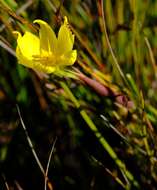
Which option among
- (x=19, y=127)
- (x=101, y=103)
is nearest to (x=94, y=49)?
(x=101, y=103)

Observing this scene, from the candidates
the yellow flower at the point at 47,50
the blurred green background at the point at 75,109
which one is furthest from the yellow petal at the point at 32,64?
→ the blurred green background at the point at 75,109

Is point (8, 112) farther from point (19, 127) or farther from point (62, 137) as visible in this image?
point (62, 137)

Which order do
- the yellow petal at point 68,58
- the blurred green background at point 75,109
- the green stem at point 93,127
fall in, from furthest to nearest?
1. the blurred green background at point 75,109
2. the green stem at point 93,127
3. the yellow petal at point 68,58

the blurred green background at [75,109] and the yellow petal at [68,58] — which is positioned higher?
the yellow petal at [68,58]

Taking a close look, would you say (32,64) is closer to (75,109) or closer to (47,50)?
(47,50)

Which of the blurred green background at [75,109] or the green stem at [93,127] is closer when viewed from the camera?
the green stem at [93,127]

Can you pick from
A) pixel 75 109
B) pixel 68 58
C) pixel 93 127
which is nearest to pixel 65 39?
pixel 68 58

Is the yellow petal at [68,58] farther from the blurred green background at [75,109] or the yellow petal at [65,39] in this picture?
the blurred green background at [75,109]

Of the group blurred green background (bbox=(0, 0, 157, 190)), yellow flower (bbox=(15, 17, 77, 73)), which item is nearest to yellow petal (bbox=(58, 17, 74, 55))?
yellow flower (bbox=(15, 17, 77, 73))

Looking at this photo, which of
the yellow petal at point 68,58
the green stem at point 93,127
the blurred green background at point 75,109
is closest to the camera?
the yellow petal at point 68,58
